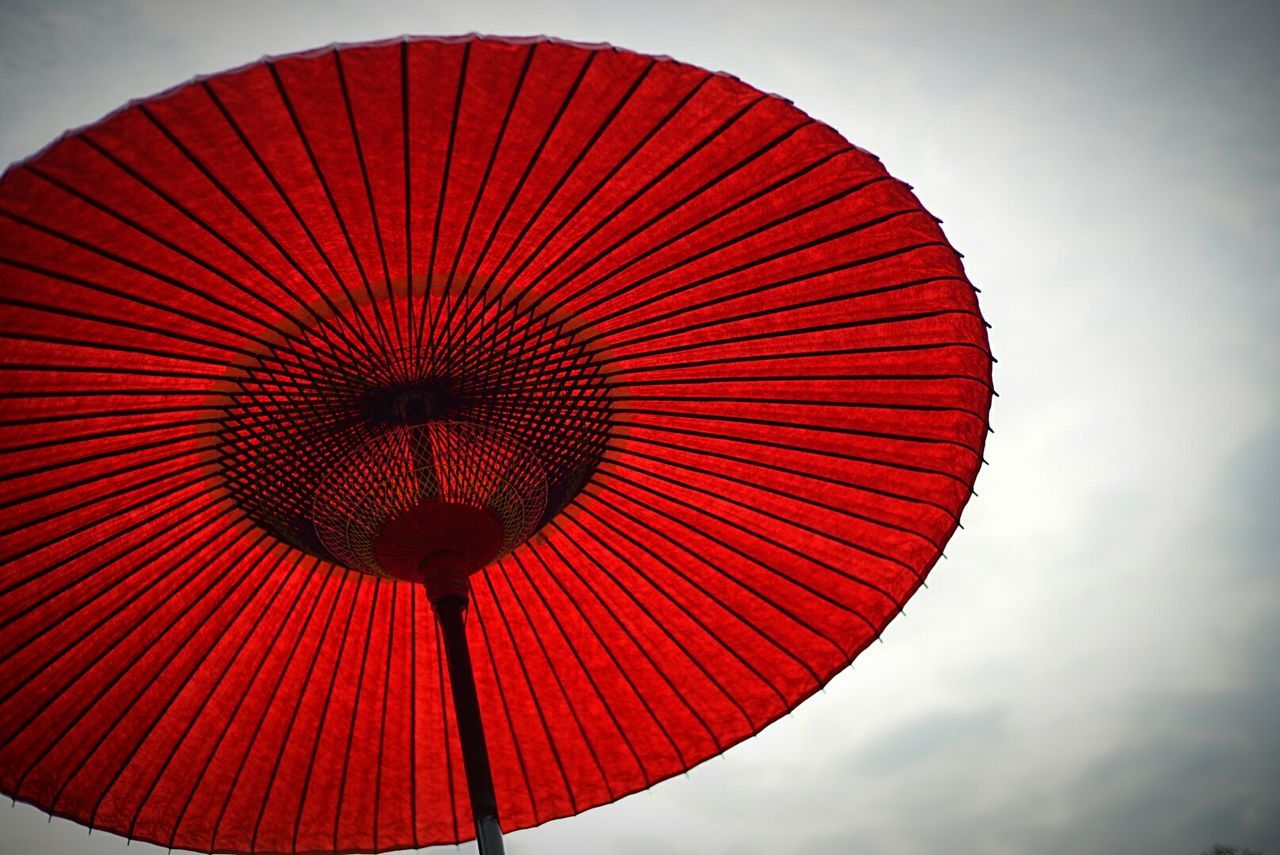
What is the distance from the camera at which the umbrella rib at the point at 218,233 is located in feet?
8.76

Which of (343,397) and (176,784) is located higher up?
(343,397)

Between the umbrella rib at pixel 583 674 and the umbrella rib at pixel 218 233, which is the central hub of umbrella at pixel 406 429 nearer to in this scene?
the umbrella rib at pixel 218 233

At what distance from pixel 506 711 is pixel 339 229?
2188 mm

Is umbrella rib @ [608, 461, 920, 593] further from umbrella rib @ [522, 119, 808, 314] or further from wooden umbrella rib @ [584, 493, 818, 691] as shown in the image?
umbrella rib @ [522, 119, 808, 314]

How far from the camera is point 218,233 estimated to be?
302cm

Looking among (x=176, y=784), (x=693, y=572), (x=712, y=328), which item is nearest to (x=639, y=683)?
(x=693, y=572)

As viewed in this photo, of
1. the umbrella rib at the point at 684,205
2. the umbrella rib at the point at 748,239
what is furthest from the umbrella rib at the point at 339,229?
the umbrella rib at the point at 748,239

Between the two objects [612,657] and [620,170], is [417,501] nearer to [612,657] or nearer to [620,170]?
[612,657]

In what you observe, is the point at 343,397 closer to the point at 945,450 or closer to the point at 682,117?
the point at 682,117

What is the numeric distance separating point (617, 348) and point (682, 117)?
38.4 inches

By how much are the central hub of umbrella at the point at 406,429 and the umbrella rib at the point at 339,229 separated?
0.01 m

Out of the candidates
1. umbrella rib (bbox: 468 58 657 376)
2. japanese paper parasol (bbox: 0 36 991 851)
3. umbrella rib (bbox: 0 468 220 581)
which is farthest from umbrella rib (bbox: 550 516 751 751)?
umbrella rib (bbox: 0 468 220 581)

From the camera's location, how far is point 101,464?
344 cm

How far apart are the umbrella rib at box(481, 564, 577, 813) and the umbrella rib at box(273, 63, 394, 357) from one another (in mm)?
1284
